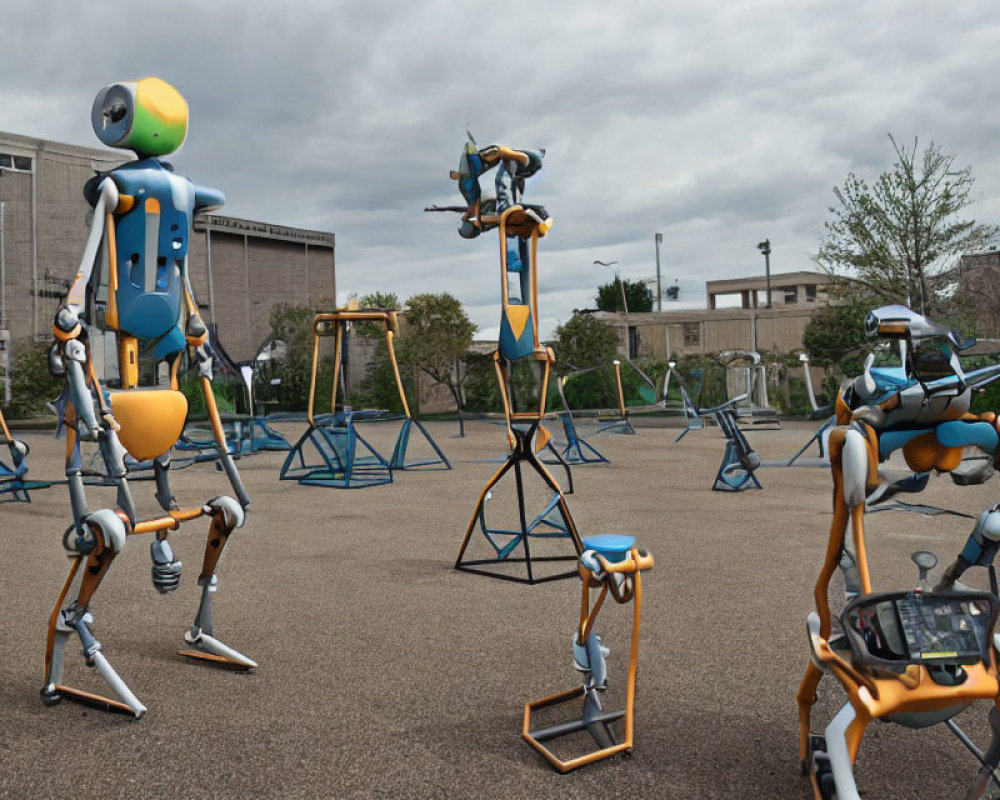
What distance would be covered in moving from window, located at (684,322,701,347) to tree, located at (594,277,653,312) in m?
16.6

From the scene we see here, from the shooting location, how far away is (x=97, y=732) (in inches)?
132

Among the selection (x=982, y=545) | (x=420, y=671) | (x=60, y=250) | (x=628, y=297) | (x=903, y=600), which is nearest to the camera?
(x=903, y=600)

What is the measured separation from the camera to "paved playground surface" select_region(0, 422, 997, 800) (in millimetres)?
2953

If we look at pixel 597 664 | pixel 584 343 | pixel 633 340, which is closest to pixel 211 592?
pixel 597 664

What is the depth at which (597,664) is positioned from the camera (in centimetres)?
327

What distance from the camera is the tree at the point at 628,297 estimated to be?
167 ft

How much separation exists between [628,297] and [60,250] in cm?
3306

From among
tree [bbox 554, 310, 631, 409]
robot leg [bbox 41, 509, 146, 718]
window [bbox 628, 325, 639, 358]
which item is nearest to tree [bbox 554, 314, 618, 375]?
tree [bbox 554, 310, 631, 409]

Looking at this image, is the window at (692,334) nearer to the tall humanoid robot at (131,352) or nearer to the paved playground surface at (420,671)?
the paved playground surface at (420,671)

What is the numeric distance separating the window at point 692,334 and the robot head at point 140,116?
30.5 metres

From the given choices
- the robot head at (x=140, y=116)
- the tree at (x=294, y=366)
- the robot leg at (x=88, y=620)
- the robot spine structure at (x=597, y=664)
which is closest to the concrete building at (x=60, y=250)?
the tree at (x=294, y=366)

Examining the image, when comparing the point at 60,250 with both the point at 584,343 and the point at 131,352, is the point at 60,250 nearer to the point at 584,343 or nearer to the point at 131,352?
the point at 584,343

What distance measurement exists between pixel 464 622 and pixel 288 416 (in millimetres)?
10251

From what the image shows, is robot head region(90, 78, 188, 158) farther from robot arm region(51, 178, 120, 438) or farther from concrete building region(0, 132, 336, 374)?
concrete building region(0, 132, 336, 374)
